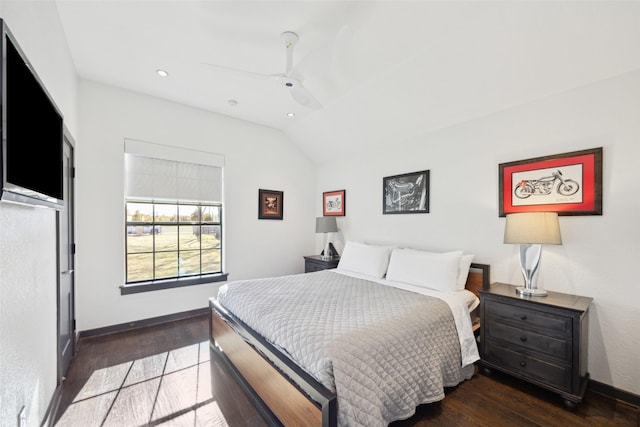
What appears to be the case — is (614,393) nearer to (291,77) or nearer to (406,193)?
(406,193)

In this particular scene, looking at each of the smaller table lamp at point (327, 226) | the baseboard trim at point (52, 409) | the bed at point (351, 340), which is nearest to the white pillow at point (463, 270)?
the bed at point (351, 340)

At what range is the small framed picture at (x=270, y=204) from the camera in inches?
175

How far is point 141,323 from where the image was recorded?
341cm

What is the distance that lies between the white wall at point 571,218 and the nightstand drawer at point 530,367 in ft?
1.65

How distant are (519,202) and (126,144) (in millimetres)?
4412

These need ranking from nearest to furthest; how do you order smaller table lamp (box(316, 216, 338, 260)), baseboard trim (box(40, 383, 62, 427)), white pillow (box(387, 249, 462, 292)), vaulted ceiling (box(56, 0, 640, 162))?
baseboard trim (box(40, 383, 62, 427)) < vaulted ceiling (box(56, 0, 640, 162)) < white pillow (box(387, 249, 462, 292)) < smaller table lamp (box(316, 216, 338, 260))

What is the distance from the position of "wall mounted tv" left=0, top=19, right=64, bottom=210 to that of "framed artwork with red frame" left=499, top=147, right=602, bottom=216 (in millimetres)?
3469

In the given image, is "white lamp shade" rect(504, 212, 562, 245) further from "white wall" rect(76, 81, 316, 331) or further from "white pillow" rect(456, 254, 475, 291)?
"white wall" rect(76, 81, 316, 331)

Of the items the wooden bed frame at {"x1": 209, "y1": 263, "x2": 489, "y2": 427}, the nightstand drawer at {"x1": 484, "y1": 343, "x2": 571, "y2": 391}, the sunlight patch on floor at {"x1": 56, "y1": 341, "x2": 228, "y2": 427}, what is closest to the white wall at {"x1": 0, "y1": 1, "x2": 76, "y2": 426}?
the sunlight patch on floor at {"x1": 56, "y1": 341, "x2": 228, "y2": 427}

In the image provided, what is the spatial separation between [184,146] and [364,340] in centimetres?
343

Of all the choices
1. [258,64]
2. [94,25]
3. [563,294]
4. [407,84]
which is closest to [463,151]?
[407,84]

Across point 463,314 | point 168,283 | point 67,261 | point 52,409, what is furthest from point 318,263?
point 52,409

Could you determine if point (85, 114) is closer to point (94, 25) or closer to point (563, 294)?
point (94, 25)

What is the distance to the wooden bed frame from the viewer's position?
1.42m
